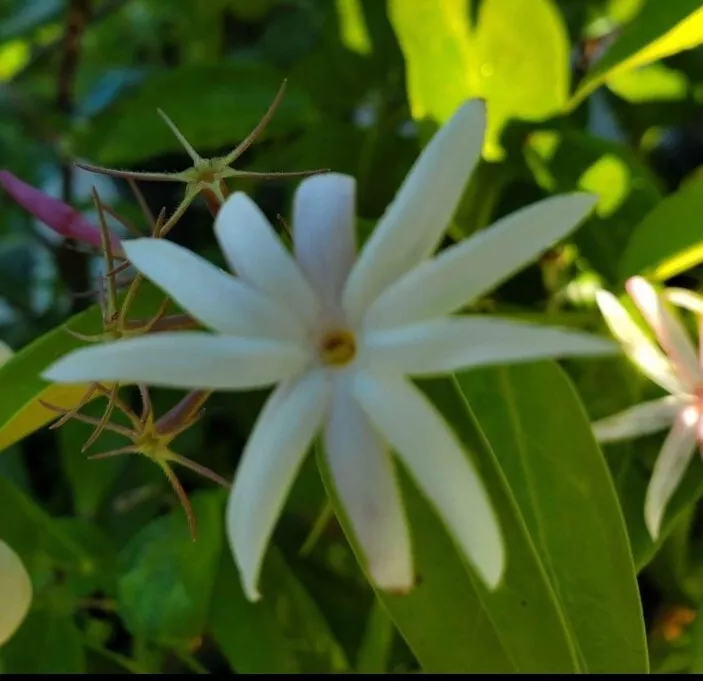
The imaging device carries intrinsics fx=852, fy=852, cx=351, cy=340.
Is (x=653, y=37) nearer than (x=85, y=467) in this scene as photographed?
Yes

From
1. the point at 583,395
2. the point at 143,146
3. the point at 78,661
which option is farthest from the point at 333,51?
the point at 78,661

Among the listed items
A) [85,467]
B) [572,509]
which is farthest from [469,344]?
[85,467]

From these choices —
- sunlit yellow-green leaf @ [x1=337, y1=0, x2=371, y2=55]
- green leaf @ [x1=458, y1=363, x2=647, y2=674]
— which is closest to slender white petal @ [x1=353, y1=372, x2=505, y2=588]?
green leaf @ [x1=458, y1=363, x2=647, y2=674]

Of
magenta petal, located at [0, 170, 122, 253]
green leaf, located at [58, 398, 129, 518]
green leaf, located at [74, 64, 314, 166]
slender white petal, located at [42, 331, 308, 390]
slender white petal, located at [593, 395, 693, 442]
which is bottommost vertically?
slender white petal, located at [593, 395, 693, 442]

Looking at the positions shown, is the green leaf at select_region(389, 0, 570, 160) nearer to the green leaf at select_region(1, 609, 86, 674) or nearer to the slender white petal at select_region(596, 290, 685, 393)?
the slender white petal at select_region(596, 290, 685, 393)

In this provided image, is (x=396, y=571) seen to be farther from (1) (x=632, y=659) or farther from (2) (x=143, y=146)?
(2) (x=143, y=146)

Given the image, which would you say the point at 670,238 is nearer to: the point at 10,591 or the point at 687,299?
the point at 687,299

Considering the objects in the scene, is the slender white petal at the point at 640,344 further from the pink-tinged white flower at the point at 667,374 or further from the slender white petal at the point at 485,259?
the slender white petal at the point at 485,259
